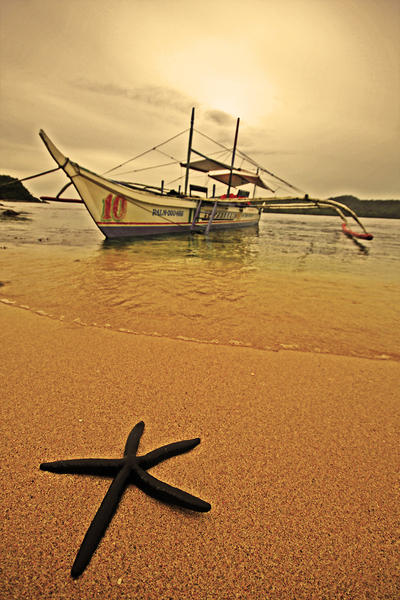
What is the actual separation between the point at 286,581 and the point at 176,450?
86 centimetres

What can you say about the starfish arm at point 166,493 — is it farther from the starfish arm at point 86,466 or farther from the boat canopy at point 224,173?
the boat canopy at point 224,173

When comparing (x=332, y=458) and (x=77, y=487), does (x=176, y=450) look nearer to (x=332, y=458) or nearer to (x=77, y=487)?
(x=77, y=487)

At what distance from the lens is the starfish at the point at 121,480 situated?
3.99 ft

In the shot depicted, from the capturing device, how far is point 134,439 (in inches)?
71.1

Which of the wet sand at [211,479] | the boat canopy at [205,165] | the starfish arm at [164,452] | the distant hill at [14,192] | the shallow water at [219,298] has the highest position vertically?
the distant hill at [14,192]

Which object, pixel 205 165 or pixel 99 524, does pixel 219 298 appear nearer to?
pixel 99 524

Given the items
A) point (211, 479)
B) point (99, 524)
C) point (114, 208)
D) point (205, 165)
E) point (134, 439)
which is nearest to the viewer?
point (99, 524)

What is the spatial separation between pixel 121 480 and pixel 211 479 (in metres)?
0.59

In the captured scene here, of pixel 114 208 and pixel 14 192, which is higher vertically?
pixel 14 192

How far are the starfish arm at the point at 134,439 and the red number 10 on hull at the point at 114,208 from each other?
14.5m

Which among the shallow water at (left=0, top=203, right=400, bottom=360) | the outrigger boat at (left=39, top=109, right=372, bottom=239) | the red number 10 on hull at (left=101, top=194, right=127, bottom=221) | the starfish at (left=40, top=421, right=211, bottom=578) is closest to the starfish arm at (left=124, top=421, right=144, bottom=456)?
the starfish at (left=40, top=421, right=211, bottom=578)

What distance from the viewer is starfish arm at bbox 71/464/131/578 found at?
1.16 metres

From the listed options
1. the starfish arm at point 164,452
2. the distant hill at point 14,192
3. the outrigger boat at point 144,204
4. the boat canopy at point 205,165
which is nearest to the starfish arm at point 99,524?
the starfish arm at point 164,452

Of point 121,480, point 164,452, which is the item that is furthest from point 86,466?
point 164,452
